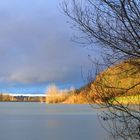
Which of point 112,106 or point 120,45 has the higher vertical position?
point 120,45

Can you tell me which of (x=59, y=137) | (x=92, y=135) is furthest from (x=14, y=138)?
(x=92, y=135)

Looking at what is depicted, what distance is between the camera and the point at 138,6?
615 centimetres

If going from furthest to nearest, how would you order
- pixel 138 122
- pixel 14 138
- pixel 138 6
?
pixel 14 138 → pixel 138 122 → pixel 138 6

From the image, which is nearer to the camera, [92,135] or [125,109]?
[125,109]

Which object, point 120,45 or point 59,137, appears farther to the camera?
point 59,137

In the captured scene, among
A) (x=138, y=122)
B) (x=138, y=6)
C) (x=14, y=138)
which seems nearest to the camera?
(x=138, y=6)

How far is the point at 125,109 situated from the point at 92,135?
704 inches

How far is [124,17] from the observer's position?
6.23 meters

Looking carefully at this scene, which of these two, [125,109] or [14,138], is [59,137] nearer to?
[14,138]

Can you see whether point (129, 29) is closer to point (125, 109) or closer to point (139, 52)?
point (139, 52)

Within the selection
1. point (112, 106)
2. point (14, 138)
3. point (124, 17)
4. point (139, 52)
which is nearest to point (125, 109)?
point (112, 106)

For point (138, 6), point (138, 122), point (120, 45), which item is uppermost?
point (138, 6)

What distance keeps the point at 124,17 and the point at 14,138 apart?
1826cm

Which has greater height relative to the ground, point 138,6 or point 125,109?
point 138,6
